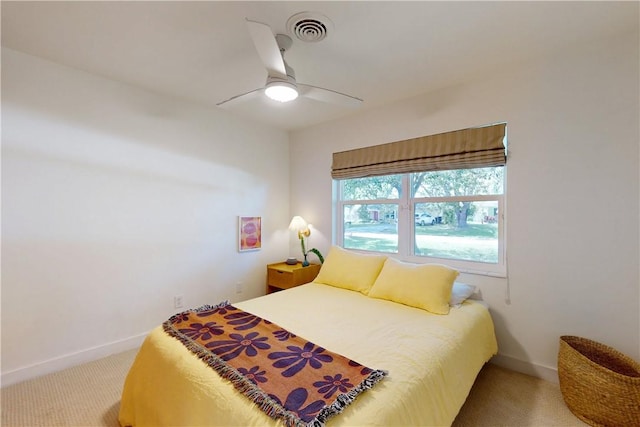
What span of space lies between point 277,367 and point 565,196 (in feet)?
7.43

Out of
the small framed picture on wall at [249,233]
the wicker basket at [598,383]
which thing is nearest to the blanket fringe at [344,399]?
the wicker basket at [598,383]

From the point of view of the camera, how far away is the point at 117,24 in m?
1.78

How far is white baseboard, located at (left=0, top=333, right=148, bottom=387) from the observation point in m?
2.09

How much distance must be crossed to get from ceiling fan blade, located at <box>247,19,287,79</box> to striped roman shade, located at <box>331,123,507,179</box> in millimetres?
1526

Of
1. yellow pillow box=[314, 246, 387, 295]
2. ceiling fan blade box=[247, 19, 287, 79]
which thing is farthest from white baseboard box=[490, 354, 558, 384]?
ceiling fan blade box=[247, 19, 287, 79]

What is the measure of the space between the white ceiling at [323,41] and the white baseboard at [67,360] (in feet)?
7.59

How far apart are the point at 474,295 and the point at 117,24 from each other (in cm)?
325

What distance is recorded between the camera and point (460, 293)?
234 centimetres

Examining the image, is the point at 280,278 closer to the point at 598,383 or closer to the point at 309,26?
the point at 309,26

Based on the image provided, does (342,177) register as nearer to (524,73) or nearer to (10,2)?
(524,73)

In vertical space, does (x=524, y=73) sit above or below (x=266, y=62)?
above

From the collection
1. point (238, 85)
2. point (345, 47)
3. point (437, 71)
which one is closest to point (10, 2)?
point (238, 85)

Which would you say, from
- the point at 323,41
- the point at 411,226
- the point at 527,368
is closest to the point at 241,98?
the point at 323,41

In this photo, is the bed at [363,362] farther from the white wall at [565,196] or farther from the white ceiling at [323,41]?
the white ceiling at [323,41]
